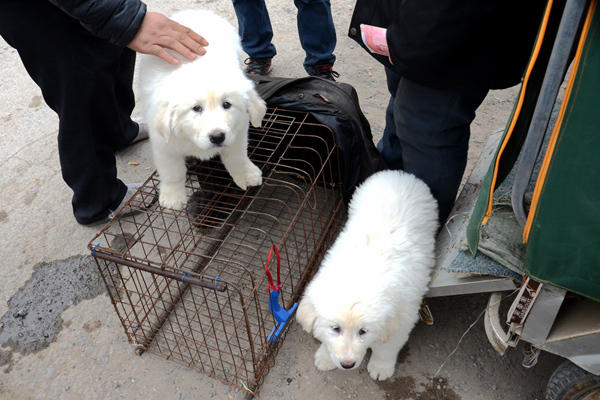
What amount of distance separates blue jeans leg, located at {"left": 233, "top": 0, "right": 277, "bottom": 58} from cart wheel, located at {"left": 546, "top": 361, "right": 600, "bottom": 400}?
3159 mm

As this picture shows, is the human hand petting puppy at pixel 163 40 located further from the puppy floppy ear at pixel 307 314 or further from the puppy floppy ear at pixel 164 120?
the puppy floppy ear at pixel 307 314

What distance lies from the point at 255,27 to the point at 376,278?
2668 mm

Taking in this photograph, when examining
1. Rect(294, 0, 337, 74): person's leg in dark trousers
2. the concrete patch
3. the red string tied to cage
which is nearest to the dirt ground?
the concrete patch

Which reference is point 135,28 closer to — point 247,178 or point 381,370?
point 247,178

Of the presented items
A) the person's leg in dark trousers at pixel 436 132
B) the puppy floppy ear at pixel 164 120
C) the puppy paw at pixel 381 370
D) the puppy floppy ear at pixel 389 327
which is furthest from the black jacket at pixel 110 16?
the puppy paw at pixel 381 370

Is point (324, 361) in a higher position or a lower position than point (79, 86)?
lower

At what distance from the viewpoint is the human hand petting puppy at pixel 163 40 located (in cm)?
217

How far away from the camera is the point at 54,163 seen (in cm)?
341

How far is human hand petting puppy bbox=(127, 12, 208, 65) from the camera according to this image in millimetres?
2170

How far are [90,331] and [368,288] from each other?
1520 mm

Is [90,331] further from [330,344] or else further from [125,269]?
[330,344]

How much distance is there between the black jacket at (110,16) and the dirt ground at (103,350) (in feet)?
4.21

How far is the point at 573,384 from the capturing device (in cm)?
176

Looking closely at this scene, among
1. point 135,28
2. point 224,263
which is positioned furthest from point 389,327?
point 135,28
